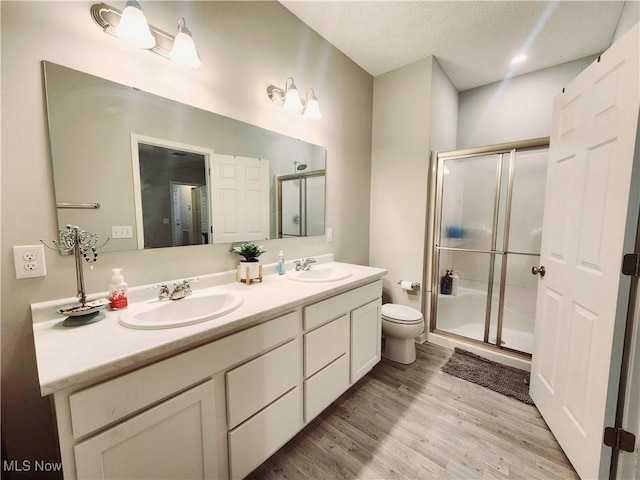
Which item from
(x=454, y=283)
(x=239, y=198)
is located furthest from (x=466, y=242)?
(x=239, y=198)

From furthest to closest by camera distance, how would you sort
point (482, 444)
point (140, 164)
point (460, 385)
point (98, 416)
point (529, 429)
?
point (460, 385)
point (529, 429)
point (482, 444)
point (140, 164)
point (98, 416)

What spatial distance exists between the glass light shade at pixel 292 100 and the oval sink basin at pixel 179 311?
51.3 inches

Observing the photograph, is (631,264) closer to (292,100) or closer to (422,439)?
(422,439)

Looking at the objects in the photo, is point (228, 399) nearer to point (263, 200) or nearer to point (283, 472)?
point (283, 472)

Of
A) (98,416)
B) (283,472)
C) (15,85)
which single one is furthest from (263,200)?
(283,472)

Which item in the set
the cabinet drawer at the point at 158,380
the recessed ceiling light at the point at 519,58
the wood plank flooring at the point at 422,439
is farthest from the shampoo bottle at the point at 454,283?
the cabinet drawer at the point at 158,380

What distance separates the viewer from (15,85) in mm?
949

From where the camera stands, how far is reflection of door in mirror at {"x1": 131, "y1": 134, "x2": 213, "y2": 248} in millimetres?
1257

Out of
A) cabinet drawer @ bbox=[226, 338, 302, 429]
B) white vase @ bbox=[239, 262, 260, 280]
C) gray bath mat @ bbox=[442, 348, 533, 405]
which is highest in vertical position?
white vase @ bbox=[239, 262, 260, 280]

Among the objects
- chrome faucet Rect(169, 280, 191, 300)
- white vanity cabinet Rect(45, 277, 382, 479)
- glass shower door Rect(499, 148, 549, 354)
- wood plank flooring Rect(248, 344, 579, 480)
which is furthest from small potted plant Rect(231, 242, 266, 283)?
glass shower door Rect(499, 148, 549, 354)

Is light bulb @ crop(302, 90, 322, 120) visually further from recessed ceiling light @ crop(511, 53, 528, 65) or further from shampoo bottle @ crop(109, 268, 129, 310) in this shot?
recessed ceiling light @ crop(511, 53, 528, 65)

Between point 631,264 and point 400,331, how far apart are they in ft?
4.64

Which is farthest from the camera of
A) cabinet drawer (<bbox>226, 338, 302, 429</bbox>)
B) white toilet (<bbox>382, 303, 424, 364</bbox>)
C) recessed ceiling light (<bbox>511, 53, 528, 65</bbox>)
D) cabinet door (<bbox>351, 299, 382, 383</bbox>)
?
recessed ceiling light (<bbox>511, 53, 528, 65</bbox>)

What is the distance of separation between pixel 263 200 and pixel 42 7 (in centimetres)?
121
